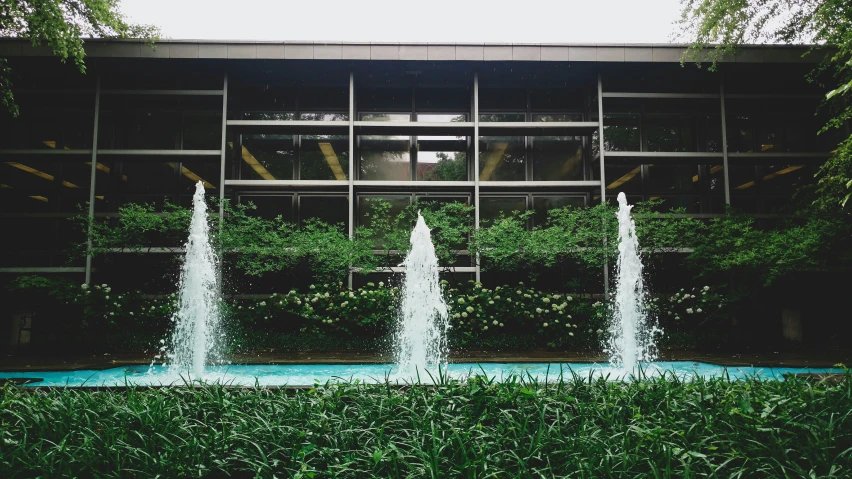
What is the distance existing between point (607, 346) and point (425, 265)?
4.70 meters

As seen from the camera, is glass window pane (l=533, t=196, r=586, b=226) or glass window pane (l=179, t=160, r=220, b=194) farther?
glass window pane (l=533, t=196, r=586, b=226)

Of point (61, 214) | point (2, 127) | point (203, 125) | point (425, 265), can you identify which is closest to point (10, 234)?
point (61, 214)

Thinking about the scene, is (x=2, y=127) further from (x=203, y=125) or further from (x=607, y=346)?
(x=607, y=346)

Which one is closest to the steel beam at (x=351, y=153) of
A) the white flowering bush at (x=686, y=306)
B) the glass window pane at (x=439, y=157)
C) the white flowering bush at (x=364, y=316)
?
the glass window pane at (x=439, y=157)

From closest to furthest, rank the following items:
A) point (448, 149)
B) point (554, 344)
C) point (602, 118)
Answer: point (554, 344), point (602, 118), point (448, 149)

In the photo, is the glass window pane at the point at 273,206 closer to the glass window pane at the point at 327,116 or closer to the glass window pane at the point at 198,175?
the glass window pane at the point at 198,175

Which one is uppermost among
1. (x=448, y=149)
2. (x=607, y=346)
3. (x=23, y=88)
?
(x=23, y=88)

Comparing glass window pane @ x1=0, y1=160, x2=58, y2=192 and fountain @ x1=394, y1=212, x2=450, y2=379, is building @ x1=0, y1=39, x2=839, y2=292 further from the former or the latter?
fountain @ x1=394, y1=212, x2=450, y2=379

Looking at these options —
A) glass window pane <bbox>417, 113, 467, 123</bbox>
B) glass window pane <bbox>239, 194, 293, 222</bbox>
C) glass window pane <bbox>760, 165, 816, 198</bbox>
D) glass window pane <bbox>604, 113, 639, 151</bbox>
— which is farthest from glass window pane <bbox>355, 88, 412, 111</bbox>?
glass window pane <bbox>760, 165, 816, 198</bbox>

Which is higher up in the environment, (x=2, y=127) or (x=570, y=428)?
(x=2, y=127)

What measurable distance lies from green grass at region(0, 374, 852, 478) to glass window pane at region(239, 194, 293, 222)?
12.5m

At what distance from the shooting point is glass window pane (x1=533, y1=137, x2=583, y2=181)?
56.5ft

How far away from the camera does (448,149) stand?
17.3 meters

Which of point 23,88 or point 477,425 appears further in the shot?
point 23,88
